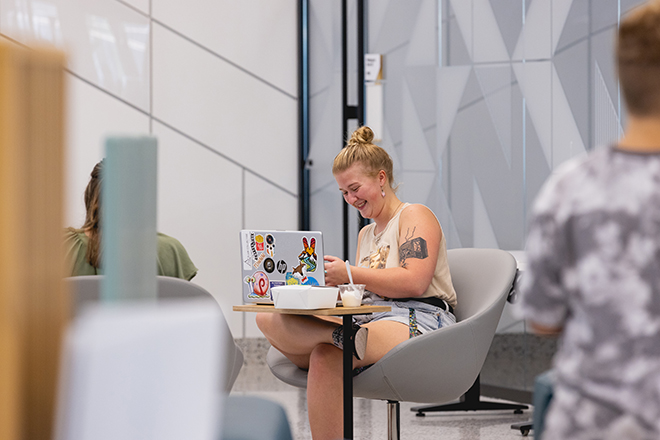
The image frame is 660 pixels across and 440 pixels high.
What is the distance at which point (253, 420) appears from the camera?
1111 mm

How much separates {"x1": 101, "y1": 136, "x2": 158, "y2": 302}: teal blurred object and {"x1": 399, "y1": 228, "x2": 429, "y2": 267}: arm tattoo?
2.02m

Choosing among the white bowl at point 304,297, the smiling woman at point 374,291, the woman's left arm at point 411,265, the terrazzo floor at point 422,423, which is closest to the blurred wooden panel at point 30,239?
the white bowl at point 304,297

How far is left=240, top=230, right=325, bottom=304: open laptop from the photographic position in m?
2.41

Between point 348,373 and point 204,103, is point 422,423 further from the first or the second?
point 204,103

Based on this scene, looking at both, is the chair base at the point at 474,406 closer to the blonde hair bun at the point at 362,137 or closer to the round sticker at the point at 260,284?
the blonde hair bun at the point at 362,137

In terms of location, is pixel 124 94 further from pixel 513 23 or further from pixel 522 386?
pixel 522 386

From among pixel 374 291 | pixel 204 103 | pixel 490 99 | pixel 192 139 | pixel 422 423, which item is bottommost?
pixel 422 423

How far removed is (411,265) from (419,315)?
0.19m

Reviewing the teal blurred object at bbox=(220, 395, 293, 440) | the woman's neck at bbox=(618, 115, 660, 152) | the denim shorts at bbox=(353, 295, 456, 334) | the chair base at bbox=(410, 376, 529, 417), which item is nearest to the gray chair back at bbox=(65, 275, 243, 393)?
the denim shorts at bbox=(353, 295, 456, 334)

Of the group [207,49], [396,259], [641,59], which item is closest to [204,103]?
[207,49]

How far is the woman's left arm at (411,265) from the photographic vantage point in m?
2.55

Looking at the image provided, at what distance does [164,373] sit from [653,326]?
0.64 m

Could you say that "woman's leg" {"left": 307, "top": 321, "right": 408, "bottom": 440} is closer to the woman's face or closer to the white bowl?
the white bowl

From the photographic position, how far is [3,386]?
0.60 m
